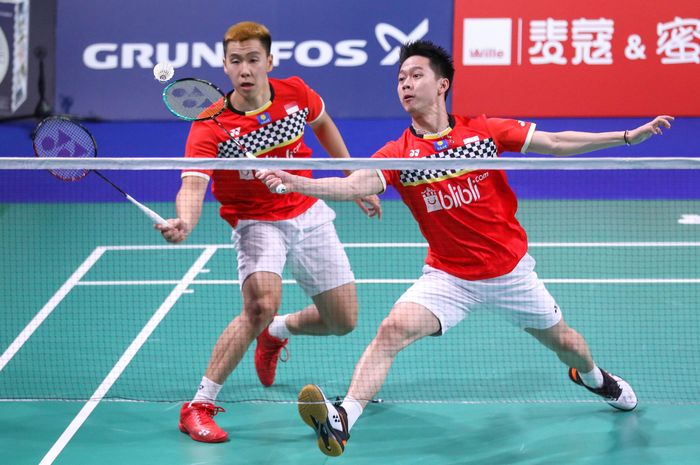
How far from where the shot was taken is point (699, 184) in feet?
36.6

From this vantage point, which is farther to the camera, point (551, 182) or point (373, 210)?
point (551, 182)

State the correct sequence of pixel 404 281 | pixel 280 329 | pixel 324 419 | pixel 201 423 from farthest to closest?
pixel 404 281, pixel 280 329, pixel 201 423, pixel 324 419

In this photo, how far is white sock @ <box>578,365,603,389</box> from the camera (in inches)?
229

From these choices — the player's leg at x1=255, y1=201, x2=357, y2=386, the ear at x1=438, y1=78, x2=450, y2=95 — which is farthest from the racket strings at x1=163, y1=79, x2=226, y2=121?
the ear at x1=438, y1=78, x2=450, y2=95

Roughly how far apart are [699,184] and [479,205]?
6468 millimetres

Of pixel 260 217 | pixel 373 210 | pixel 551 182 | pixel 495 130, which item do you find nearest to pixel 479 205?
pixel 495 130

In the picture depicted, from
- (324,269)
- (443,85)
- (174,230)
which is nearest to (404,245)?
(324,269)

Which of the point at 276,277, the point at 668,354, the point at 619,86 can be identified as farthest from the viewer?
the point at 619,86

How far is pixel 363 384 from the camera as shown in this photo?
508cm

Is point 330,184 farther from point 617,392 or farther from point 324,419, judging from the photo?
point 617,392

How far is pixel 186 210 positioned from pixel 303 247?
94 centimetres

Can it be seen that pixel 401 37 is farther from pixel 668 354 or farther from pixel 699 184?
pixel 668 354

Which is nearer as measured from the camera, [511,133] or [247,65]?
[511,133]

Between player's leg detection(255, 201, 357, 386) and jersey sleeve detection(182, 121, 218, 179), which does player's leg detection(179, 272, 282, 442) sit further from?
jersey sleeve detection(182, 121, 218, 179)
